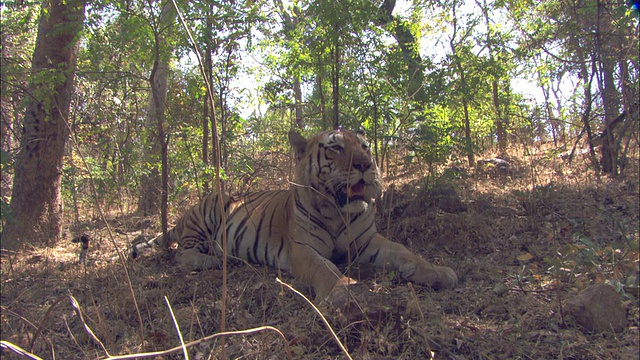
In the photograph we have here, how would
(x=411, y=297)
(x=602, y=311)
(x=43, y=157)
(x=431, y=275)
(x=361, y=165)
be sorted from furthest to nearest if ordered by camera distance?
(x=43, y=157) < (x=361, y=165) < (x=431, y=275) < (x=411, y=297) < (x=602, y=311)

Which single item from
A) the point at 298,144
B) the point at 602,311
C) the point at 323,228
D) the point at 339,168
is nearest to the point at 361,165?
the point at 339,168

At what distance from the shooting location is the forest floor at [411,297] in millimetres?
2416

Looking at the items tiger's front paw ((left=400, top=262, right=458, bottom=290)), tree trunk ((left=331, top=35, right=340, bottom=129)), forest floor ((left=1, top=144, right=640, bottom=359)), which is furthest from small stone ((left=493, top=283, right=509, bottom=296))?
tree trunk ((left=331, top=35, right=340, bottom=129))

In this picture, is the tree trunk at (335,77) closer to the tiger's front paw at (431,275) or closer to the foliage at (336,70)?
the foliage at (336,70)

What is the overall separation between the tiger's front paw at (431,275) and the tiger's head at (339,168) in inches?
25.6

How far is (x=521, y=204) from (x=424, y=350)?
341 centimetres

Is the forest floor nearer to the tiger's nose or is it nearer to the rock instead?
the rock

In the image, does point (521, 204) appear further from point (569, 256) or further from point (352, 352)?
point (352, 352)

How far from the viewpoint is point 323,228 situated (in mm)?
4207

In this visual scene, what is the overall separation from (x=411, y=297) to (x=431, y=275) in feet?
1.65

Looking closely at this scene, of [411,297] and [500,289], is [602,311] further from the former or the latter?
[411,297]

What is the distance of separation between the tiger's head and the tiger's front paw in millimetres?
651

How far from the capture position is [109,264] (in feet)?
15.6

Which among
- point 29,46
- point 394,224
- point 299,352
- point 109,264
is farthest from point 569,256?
point 29,46
